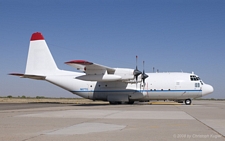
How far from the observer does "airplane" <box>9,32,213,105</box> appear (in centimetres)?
3134

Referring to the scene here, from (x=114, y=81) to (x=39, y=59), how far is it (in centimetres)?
1072

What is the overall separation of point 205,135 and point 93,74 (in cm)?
2322

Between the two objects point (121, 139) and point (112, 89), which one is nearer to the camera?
point (121, 139)

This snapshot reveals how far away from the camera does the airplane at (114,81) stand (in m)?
31.3

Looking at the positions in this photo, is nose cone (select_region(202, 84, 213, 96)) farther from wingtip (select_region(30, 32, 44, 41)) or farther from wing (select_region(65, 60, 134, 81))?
wingtip (select_region(30, 32, 44, 41))

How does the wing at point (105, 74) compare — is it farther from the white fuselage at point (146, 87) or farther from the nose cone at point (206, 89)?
the nose cone at point (206, 89)

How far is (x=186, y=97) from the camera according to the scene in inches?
1288

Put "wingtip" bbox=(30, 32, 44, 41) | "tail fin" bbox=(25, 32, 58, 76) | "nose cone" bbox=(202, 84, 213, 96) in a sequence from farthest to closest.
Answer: "wingtip" bbox=(30, 32, 44, 41) < "tail fin" bbox=(25, 32, 58, 76) < "nose cone" bbox=(202, 84, 213, 96)

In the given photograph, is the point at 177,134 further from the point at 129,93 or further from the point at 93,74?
the point at 129,93

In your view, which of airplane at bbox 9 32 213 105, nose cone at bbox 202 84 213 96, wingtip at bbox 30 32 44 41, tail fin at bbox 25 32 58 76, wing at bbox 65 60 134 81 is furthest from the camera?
wingtip at bbox 30 32 44 41

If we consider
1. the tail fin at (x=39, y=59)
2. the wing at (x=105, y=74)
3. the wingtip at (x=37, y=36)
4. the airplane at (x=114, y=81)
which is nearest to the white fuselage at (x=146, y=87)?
the airplane at (x=114, y=81)

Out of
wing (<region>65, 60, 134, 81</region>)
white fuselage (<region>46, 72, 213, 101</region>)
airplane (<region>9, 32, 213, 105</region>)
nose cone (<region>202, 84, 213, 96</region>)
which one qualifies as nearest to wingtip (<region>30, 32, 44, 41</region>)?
airplane (<region>9, 32, 213, 105</region>)

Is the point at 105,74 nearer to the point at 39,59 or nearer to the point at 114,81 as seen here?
the point at 114,81

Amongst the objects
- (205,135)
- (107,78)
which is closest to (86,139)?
(205,135)
